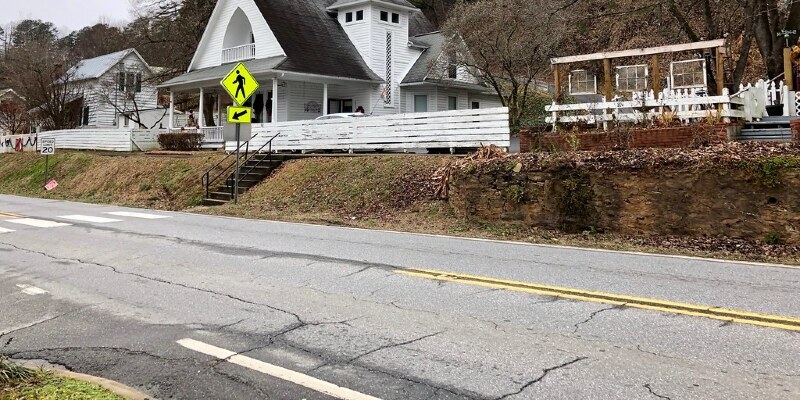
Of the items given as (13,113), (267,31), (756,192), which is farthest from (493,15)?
(13,113)

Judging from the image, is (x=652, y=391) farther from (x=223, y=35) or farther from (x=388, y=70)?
(x=223, y=35)

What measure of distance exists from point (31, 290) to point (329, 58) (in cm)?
2470

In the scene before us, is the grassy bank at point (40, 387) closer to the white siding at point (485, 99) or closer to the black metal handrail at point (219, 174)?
the black metal handrail at point (219, 174)

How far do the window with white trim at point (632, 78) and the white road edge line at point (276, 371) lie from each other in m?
13.1

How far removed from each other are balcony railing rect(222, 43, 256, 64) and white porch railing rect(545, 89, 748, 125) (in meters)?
21.5

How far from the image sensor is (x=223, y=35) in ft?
110

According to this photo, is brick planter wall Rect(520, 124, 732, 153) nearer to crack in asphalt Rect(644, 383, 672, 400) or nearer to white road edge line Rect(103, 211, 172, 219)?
crack in asphalt Rect(644, 383, 672, 400)

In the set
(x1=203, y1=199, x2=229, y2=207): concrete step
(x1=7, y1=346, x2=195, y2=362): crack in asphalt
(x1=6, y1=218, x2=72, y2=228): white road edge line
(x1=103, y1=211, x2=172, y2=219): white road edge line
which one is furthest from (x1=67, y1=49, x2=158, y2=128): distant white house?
(x1=7, y1=346, x2=195, y2=362): crack in asphalt

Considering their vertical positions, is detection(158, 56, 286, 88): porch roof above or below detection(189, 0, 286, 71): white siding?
below

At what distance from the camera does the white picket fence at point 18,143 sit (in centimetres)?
4031

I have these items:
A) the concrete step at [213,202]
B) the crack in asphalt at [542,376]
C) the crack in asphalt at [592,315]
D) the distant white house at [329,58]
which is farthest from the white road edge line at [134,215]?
the crack in asphalt at [542,376]

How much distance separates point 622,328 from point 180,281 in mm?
5487

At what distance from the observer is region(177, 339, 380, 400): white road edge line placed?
158 inches

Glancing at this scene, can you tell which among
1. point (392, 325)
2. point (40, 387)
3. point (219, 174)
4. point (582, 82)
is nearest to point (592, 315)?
point (392, 325)
